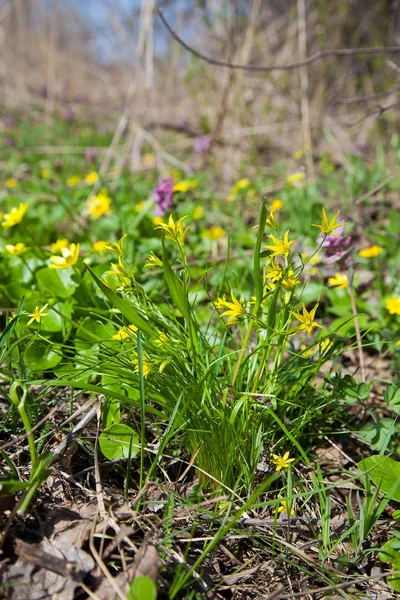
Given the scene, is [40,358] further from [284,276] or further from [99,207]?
[99,207]

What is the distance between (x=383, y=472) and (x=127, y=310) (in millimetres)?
756

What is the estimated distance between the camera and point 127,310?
3.47 feet

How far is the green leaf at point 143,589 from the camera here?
81cm

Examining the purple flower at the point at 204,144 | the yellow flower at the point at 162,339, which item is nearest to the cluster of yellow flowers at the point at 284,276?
the yellow flower at the point at 162,339

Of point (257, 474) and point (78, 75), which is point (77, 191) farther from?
point (78, 75)

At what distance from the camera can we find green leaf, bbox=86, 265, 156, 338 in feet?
3.38

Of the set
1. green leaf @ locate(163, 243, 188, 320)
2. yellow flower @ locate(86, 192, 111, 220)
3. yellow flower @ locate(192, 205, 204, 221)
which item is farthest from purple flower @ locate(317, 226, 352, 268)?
yellow flower @ locate(86, 192, 111, 220)

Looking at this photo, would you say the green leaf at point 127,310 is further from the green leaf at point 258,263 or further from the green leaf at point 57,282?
the green leaf at point 57,282

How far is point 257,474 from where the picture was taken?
119cm

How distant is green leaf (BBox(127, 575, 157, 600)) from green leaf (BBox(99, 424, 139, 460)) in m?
0.34

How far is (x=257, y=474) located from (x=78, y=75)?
9248 millimetres

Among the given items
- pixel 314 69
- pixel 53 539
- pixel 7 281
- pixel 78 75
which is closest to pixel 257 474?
pixel 53 539

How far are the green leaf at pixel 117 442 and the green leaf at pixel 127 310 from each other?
0.89 feet

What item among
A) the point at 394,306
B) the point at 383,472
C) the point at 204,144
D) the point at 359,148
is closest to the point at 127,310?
Answer: the point at 383,472
